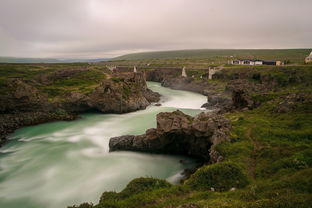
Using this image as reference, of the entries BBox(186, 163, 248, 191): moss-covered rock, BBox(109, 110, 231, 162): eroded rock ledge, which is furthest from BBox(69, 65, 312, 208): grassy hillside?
BBox(109, 110, 231, 162): eroded rock ledge

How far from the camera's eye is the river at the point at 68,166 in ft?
76.0

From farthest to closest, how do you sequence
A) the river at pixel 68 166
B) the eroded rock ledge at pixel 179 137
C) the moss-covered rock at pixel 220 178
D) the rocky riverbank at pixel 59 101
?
the rocky riverbank at pixel 59 101, the eroded rock ledge at pixel 179 137, the river at pixel 68 166, the moss-covered rock at pixel 220 178

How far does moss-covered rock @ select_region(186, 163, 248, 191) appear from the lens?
54.5ft

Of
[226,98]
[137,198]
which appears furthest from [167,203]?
[226,98]

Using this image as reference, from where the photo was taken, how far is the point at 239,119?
3181cm

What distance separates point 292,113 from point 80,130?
38.7 m

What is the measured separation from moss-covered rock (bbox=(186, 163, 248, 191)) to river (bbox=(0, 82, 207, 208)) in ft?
24.3

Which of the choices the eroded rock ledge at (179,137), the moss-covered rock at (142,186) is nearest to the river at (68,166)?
the eroded rock ledge at (179,137)

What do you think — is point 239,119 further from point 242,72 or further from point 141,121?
point 242,72

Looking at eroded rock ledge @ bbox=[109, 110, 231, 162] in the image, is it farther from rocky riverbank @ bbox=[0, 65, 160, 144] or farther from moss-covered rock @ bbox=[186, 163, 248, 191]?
rocky riverbank @ bbox=[0, 65, 160, 144]

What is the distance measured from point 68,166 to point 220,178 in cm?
2136

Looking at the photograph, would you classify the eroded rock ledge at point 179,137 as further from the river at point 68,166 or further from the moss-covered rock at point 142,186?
the moss-covered rock at point 142,186

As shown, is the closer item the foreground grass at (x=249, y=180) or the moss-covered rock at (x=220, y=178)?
the foreground grass at (x=249, y=180)

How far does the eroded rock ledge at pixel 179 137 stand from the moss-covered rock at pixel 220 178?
27.3ft
